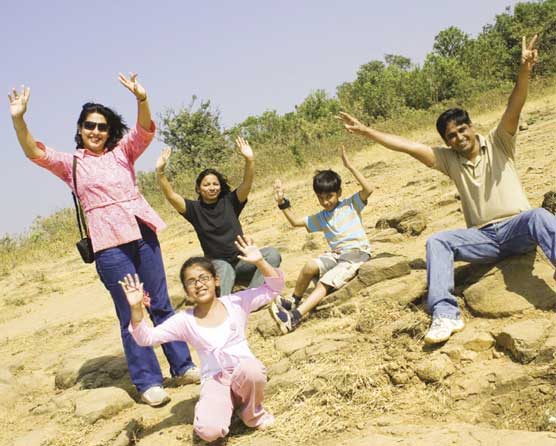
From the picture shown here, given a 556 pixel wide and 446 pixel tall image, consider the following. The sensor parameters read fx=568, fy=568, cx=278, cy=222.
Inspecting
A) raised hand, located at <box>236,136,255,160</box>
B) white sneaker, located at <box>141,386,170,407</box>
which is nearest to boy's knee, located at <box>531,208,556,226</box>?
raised hand, located at <box>236,136,255,160</box>

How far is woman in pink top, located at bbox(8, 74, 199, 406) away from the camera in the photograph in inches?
145

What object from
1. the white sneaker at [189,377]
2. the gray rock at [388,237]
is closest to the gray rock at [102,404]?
the white sneaker at [189,377]

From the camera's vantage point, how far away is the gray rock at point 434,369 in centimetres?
321

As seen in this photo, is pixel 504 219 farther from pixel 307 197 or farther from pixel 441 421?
pixel 307 197

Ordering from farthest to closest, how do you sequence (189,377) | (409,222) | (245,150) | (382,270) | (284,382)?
(409,222), (245,150), (382,270), (189,377), (284,382)

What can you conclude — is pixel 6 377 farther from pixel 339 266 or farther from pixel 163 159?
pixel 339 266

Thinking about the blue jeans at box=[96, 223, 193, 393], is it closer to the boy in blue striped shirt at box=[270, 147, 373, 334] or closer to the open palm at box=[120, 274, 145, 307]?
the open palm at box=[120, 274, 145, 307]

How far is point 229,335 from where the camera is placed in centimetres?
319

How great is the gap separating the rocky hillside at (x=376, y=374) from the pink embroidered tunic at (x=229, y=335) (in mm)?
410

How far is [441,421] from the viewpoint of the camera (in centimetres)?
289

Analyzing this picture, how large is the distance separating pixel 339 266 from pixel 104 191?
190 centimetres

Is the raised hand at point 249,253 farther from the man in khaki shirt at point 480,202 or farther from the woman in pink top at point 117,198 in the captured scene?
the man in khaki shirt at point 480,202

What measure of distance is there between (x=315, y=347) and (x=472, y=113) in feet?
40.5

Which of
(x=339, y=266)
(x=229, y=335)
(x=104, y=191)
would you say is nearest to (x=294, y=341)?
(x=339, y=266)
